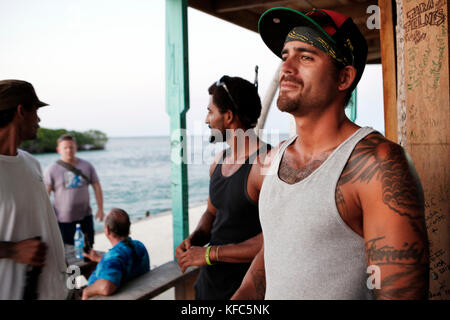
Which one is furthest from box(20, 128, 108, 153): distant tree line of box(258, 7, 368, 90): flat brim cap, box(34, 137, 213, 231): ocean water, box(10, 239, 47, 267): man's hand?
box(258, 7, 368, 90): flat brim cap

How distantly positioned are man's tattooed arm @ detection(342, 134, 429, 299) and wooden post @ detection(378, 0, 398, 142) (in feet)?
4.17

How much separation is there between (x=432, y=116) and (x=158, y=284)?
8.23 ft

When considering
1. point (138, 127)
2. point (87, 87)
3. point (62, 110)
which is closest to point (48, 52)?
point (87, 87)

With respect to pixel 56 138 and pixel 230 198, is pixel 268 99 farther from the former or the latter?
pixel 56 138

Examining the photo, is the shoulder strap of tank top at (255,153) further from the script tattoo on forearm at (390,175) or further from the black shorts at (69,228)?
the black shorts at (69,228)

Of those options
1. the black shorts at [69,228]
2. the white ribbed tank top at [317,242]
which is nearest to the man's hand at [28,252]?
the white ribbed tank top at [317,242]

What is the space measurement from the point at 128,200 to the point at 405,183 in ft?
109

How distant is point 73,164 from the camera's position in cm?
485

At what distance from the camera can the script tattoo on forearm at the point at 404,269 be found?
854 millimetres

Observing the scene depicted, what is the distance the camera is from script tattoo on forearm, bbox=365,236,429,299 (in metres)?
0.85

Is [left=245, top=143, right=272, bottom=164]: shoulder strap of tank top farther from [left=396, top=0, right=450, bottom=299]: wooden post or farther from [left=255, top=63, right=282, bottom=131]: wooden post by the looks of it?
[left=255, top=63, right=282, bottom=131]: wooden post

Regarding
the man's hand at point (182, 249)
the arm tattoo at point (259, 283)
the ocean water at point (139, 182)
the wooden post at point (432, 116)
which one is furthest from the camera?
the ocean water at point (139, 182)

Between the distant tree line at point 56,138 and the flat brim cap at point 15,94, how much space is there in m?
46.3

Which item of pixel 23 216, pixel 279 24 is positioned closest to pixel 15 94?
pixel 23 216
